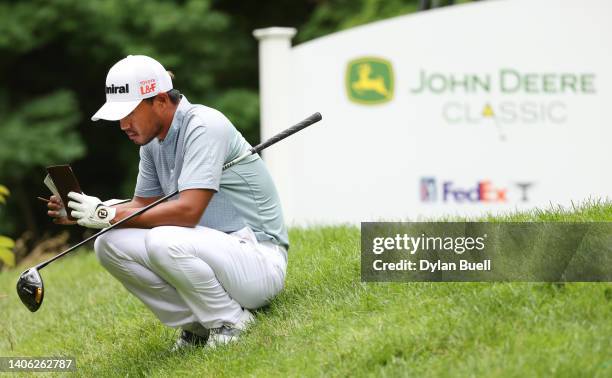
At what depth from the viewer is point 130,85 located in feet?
16.3

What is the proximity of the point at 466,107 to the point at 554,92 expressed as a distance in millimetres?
738

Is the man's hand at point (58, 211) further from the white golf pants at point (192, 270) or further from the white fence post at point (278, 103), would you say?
the white fence post at point (278, 103)

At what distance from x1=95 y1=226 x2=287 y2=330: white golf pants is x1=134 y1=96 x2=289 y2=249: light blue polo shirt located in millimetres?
106

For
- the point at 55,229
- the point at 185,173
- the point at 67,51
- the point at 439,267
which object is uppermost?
the point at 67,51

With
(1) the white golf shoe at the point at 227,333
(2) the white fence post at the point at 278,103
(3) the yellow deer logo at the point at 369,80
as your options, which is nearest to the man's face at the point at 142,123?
(1) the white golf shoe at the point at 227,333

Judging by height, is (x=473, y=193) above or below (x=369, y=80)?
below

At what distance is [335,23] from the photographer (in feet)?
60.5

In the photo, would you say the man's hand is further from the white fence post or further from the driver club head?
the white fence post

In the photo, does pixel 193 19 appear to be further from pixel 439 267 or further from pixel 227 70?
pixel 439 267

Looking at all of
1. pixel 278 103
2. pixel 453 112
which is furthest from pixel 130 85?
pixel 453 112

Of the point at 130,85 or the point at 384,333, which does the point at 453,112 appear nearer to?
the point at 130,85

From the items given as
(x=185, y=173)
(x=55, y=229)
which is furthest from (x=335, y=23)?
(x=185, y=173)

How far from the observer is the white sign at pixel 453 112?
9.14 metres

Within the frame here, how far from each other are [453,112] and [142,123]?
4.58 metres
